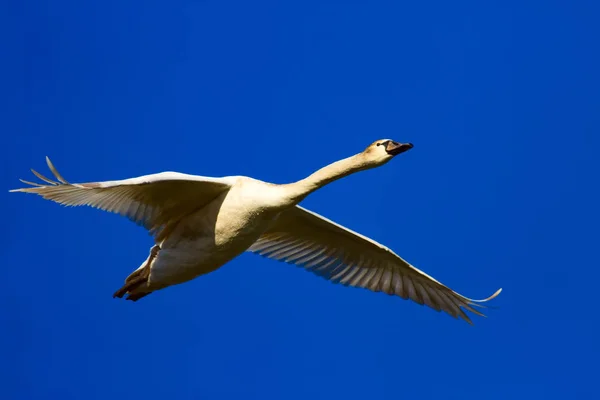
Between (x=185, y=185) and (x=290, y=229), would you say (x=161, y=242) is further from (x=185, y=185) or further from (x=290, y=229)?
(x=290, y=229)

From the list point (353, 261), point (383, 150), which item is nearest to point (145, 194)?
point (383, 150)

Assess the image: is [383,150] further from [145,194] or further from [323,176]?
[145,194]

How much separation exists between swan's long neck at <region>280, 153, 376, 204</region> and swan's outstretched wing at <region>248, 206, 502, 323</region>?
6.92ft

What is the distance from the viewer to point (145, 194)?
43.0 feet

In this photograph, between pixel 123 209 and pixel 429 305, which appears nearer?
pixel 123 209

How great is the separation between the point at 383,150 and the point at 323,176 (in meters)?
0.79

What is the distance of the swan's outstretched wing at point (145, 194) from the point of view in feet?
39.8

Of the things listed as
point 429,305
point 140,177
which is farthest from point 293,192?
point 429,305

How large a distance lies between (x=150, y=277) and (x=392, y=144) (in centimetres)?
359

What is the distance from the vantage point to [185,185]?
505 inches

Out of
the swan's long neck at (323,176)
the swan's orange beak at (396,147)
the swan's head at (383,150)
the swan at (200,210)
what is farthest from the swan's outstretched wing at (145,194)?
the swan's orange beak at (396,147)

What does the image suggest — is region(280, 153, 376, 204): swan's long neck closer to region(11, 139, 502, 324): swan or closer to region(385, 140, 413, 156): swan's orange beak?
region(11, 139, 502, 324): swan

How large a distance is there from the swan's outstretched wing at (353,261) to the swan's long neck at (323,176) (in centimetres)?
211

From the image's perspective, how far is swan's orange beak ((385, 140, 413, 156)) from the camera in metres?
12.5
